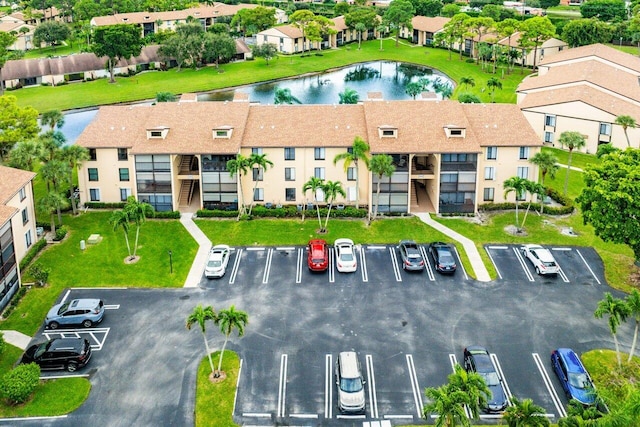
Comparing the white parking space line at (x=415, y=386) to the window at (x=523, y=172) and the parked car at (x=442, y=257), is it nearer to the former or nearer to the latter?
the parked car at (x=442, y=257)

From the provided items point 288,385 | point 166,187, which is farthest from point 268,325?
point 166,187

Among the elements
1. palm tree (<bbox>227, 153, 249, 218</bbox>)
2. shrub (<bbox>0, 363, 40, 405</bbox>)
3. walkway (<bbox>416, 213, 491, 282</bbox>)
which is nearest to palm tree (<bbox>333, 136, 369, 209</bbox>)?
walkway (<bbox>416, 213, 491, 282</bbox>)

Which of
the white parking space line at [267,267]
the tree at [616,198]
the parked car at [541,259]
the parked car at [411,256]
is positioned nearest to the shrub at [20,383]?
the white parking space line at [267,267]

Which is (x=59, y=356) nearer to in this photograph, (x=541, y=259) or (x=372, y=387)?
(x=372, y=387)

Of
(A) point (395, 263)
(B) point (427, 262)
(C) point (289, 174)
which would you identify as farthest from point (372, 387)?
(C) point (289, 174)

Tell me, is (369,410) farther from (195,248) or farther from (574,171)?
(574,171)

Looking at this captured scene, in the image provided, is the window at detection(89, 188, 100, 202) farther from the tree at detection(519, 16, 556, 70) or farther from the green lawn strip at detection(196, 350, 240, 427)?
the tree at detection(519, 16, 556, 70)

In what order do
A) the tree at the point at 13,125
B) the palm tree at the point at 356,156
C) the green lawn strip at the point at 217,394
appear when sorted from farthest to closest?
the tree at the point at 13,125, the palm tree at the point at 356,156, the green lawn strip at the point at 217,394
